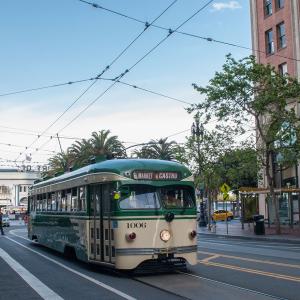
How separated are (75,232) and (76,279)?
121 inches

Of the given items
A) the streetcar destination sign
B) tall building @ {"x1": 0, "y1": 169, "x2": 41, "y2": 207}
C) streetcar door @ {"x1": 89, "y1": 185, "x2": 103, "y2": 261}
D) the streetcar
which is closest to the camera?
the streetcar

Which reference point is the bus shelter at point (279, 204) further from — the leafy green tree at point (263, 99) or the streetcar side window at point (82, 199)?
the streetcar side window at point (82, 199)

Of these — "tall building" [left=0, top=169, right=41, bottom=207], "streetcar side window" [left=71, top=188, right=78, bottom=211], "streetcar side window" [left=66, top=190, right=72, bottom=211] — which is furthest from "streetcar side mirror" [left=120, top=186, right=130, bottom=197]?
"tall building" [left=0, top=169, right=41, bottom=207]

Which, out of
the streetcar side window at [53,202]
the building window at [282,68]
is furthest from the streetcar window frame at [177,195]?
the building window at [282,68]

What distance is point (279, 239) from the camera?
29188 millimetres

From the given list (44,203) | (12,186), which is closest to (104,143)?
(44,203)

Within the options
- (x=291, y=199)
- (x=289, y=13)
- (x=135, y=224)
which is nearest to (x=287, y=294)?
(x=135, y=224)

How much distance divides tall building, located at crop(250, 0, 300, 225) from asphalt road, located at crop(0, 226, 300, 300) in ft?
A: 77.3

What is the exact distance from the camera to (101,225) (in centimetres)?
1397

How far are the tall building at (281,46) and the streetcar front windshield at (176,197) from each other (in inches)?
986

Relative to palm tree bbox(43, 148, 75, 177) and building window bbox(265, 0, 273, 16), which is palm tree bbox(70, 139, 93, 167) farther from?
building window bbox(265, 0, 273, 16)

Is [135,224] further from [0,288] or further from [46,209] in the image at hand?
[46,209]

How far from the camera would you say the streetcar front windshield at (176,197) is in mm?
13578

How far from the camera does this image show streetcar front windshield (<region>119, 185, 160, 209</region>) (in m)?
13.3
